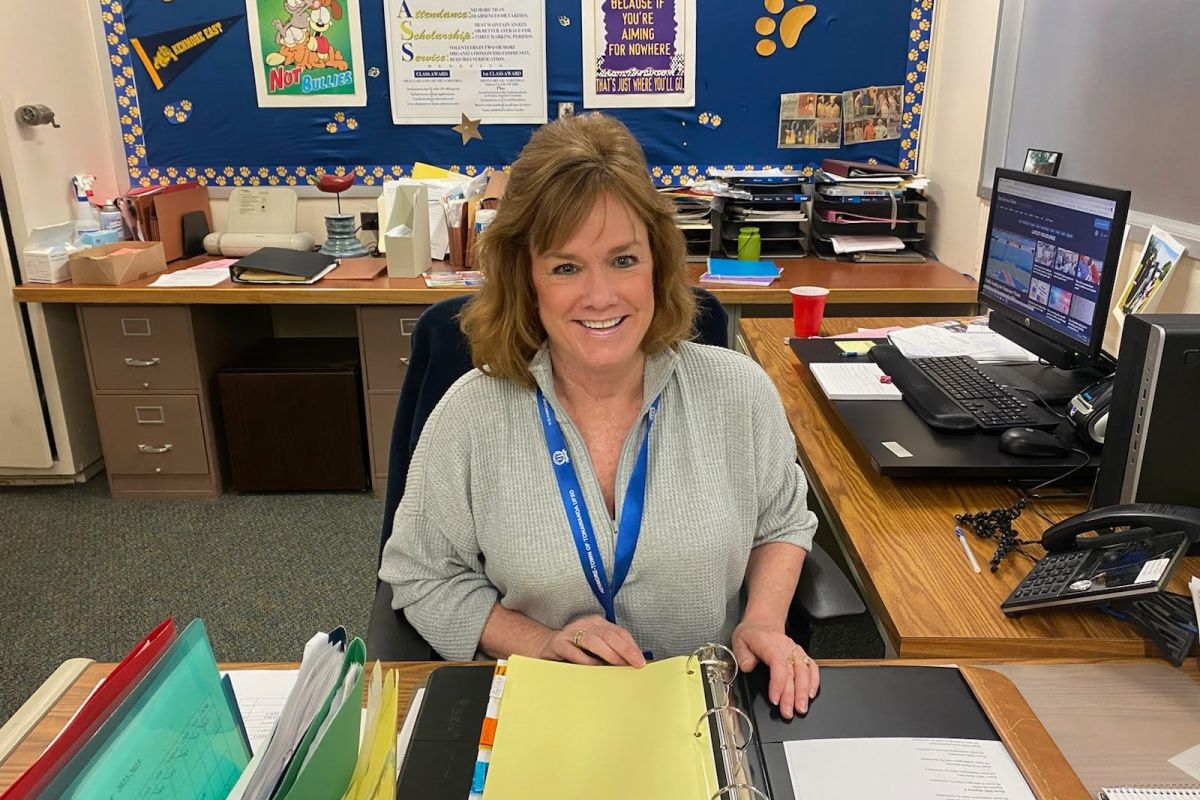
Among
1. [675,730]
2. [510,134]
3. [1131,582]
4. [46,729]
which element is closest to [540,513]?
[675,730]

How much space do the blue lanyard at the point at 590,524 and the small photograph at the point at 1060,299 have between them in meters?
0.92

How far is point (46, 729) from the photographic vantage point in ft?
2.92

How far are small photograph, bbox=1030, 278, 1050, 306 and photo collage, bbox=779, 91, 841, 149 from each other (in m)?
1.75

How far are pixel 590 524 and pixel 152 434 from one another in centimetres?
241

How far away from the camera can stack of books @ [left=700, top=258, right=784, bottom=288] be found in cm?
272

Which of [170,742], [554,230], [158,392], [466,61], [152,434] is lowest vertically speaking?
[152,434]

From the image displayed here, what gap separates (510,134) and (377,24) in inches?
24.1

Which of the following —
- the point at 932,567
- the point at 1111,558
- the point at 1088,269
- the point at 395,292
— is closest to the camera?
the point at 1111,558

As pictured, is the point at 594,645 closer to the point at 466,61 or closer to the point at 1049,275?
the point at 1049,275

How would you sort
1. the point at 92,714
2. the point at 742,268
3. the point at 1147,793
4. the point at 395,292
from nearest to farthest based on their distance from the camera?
the point at 92,714 < the point at 1147,793 < the point at 395,292 < the point at 742,268

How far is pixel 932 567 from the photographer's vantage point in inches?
46.4

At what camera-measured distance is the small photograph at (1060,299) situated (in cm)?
161

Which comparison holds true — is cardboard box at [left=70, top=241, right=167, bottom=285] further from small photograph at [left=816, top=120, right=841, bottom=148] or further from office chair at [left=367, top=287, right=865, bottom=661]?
small photograph at [left=816, top=120, right=841, bottom=148]

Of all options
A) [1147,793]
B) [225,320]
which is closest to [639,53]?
[225,320]
